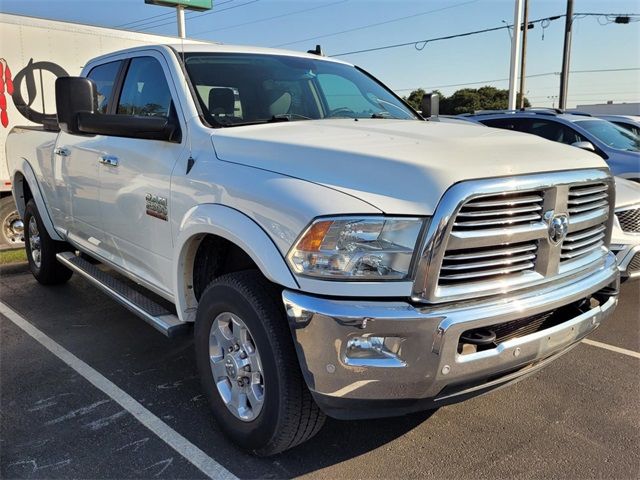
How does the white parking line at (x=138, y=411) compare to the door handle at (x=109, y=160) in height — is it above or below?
below

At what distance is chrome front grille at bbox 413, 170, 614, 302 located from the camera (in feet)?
7.29

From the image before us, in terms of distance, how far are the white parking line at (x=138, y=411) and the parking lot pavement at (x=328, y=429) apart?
3 cm

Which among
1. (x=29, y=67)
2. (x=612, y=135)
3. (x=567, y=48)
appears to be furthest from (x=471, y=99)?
(x=29, y=67)

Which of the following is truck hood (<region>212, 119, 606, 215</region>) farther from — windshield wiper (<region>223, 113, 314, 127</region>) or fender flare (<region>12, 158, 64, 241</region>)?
fender flare (<region>12, 158, 64, 241</region>)

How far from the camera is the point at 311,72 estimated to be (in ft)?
13.5

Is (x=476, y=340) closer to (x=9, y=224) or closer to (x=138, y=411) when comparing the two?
(x=138, y=411)

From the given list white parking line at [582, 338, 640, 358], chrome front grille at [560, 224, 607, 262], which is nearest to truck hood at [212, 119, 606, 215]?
chrome front grille at [560, 224, 607, 262]

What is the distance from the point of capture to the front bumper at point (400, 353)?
86.7 inches

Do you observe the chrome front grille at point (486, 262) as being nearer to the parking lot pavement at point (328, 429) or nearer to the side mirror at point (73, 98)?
the parking lot pavement at point (328, 429)

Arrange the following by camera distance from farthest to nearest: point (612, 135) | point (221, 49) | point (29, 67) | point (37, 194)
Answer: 1. point (612, 135)
2. point (29, 67)
3. point (37, 194)
4. point (221, 49)

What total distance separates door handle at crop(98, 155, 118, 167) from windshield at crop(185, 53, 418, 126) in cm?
83

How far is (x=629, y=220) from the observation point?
4926 millimetres

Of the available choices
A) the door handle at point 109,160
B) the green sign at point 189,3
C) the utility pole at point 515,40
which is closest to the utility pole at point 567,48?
the utility pole at point 515,40

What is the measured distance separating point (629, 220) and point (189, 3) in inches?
483
